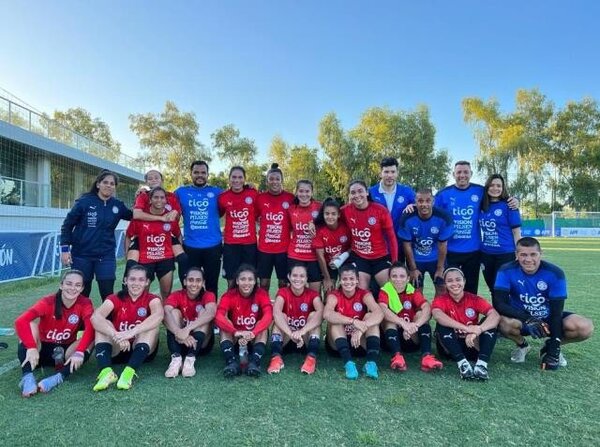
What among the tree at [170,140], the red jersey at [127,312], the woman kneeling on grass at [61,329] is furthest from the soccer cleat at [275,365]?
the tree at [170,140]

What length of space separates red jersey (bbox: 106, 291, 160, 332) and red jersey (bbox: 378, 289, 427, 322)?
7.45ft

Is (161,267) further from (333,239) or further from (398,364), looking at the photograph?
(398,364)

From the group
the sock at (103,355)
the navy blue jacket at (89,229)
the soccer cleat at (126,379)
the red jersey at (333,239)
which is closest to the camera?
the soccer cleat at (126,379)

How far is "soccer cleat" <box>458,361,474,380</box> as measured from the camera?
11.6 feet

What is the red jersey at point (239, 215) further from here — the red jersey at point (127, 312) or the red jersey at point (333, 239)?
the red jersey at point (127, 312)

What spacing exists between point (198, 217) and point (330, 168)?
119ft

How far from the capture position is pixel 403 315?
4.24 m

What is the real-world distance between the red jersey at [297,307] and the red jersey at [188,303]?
0.72 m

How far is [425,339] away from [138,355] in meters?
2.59

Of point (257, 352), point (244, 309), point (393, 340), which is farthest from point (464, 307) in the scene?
point (244, 309)

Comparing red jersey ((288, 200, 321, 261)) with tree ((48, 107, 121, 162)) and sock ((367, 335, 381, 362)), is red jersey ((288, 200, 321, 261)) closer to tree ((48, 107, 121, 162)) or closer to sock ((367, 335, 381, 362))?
sock ((367, 335, 381, 362))

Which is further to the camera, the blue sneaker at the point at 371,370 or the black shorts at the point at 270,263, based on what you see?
the black shorts at the point at 270,263

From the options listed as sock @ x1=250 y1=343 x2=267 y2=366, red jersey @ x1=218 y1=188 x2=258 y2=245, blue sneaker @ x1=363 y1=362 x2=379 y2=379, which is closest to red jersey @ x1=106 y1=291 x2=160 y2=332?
sock @ x1=250 y1=343 x2=267 y2=366

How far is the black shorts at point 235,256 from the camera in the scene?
516 cm
